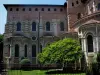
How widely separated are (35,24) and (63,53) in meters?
18.1

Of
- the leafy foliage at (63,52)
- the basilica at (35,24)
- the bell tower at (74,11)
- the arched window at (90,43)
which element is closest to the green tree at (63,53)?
the leafy foliage at (63,52)

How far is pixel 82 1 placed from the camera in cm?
4153

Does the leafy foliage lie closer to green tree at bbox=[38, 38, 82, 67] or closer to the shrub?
green tree at bbox=[38, 38, 82, 67]

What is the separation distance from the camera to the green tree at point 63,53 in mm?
28359

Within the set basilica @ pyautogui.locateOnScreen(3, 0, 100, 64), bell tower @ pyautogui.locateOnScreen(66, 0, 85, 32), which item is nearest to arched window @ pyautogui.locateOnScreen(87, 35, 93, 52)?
basilica @ pyautogui.locateOnScreen(3, 0, 100, 64)

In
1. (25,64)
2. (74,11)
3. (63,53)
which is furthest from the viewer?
(74,11)

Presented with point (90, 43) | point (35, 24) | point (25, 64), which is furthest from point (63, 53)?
point (35, 24)

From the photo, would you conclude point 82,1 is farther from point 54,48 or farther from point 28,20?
point 54,48

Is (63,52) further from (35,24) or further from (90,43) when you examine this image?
(35,24)

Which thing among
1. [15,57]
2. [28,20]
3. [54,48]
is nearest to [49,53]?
[54,48]

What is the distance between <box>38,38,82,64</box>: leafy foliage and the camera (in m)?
28.4

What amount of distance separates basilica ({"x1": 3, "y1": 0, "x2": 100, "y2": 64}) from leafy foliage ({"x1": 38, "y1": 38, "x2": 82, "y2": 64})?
29.2 feet

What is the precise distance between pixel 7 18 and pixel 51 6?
10.4m

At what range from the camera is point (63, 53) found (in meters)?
28.6
